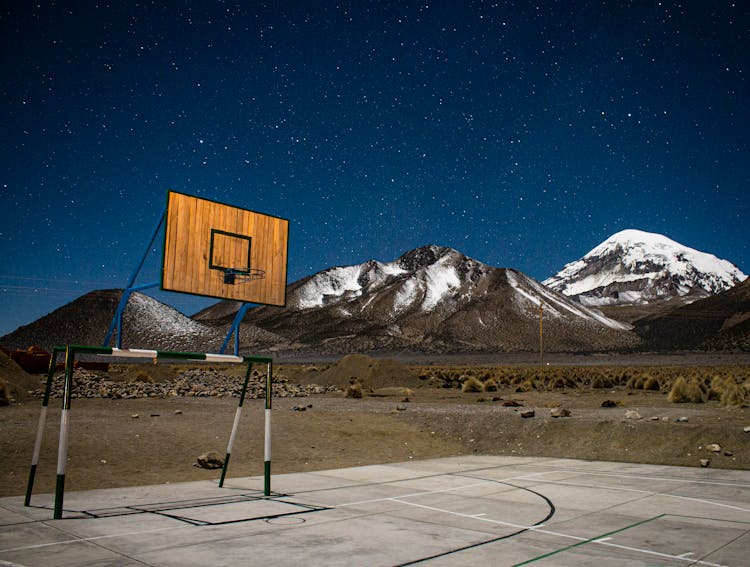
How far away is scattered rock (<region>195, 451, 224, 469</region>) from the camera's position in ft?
40.5

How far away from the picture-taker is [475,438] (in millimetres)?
17062

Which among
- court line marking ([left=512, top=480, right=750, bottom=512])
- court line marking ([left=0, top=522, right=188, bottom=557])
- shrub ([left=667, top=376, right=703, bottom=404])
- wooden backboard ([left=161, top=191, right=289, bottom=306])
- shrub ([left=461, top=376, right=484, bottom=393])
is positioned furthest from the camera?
shrub ([left=461, top=376, right=484, bottom=393])

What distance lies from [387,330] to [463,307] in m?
27.3

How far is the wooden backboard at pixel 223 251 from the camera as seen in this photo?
10.0 meters

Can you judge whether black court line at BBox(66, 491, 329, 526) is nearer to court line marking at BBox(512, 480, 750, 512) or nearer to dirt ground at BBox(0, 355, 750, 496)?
dirt ground at BBox(0, 355, 750, 496)

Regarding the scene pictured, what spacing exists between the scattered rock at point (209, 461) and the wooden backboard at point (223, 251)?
339 centimetres

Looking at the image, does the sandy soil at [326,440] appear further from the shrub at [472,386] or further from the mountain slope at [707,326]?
the mountain slope at [707,326]

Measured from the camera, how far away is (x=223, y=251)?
1073 centimetres

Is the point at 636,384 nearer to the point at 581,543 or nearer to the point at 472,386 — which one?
the point at 472,386

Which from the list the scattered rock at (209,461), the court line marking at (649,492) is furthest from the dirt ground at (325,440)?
the court line marking at (649,492)

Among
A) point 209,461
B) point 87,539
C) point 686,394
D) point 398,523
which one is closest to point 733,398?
point 686,394

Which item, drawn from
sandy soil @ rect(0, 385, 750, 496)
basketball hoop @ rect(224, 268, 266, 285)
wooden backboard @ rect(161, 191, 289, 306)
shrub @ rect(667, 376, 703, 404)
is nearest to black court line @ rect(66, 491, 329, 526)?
sandy soil @ rect(0, 385, 750, 496)

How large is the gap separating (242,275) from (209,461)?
12.9 ft

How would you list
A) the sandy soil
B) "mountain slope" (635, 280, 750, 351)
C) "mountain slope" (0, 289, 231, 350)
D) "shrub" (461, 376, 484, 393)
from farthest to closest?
1. "mountain slope" (635, 280, 750, 351)
2. "mountain slope" (0, 289, 231, 350)
3. "shrub" (461, 376, 484, 393)
4. the sandy soil
